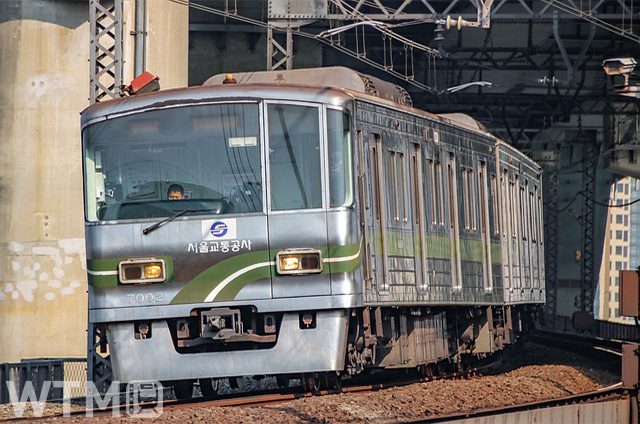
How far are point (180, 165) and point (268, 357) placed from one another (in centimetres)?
197

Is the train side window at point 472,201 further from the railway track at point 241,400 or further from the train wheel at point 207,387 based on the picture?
the train wheel at point 207,387

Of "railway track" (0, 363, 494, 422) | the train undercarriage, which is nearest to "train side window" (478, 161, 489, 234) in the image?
"railway track" (0, 363, 494, 422)

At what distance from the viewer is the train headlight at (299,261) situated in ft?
37.1

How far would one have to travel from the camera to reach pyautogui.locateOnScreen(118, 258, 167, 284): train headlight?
11.4m

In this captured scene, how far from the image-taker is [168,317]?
1138cm

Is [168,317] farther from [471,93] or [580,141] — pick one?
[580,141]

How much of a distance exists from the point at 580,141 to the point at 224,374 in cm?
3909

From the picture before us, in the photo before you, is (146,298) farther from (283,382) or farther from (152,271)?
(283,382)

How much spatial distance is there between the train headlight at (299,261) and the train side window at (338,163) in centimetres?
51

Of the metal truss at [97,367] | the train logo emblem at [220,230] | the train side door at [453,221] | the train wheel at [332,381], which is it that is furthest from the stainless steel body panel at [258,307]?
the train side door at [453,221]

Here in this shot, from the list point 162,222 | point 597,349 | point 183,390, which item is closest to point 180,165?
point 162,222

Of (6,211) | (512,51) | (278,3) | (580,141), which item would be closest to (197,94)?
(6,211)

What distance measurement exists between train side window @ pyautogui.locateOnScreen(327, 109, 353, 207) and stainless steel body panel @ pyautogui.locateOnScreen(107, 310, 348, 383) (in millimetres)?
1068

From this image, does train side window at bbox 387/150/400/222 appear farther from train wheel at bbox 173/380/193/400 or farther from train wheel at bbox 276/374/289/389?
train wheel at bbox 173/380/193/400
